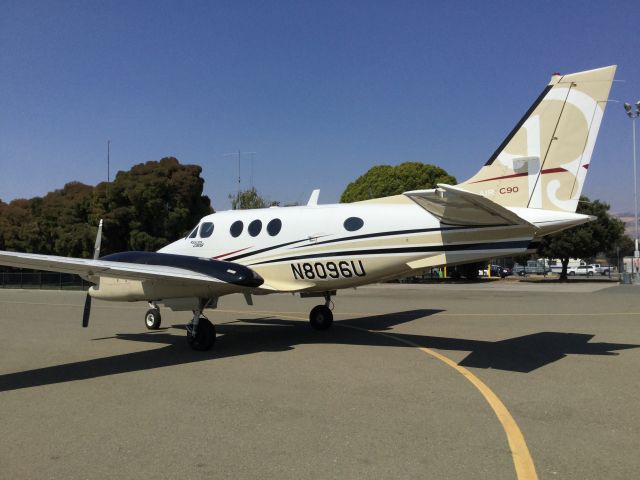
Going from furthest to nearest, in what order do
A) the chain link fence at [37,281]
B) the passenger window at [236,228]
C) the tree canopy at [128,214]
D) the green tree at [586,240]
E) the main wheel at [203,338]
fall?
the green tree at [586,240]
the chain link fence at [37,281]
the tree canopy at [128,214]
the passenger window at [236,228]
the main wheel at [203,338]

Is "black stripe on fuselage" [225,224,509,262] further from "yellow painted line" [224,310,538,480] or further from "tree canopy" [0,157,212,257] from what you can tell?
"tree canopy" [0,157,212,257]

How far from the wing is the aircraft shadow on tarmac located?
1.58 m

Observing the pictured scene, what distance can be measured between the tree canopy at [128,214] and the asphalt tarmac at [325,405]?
27.8 metres

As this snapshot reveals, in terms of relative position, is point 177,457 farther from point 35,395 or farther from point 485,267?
point 485,267

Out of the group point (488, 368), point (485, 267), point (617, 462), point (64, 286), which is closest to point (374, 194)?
point (485, 267)

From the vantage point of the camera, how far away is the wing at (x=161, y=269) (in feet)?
29.9

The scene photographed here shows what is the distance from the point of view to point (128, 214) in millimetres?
39812

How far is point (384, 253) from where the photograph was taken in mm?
10125

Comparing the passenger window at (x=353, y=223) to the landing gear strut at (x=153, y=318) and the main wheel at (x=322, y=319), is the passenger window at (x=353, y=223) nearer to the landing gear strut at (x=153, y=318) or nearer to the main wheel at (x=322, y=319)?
the main wheel at (x=322, y=319)

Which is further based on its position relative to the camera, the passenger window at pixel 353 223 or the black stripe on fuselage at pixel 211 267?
the passenger window at pixel 353 223

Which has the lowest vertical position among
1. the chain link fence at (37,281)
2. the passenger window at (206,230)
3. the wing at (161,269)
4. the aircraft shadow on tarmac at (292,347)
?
the chain link fence at (37,281)

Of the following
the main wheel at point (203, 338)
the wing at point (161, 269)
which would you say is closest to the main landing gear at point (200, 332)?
the main wheel at point (203, 338)

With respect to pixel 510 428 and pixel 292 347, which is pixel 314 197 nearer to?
pixel 292 347

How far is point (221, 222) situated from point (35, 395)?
21.0 ft
